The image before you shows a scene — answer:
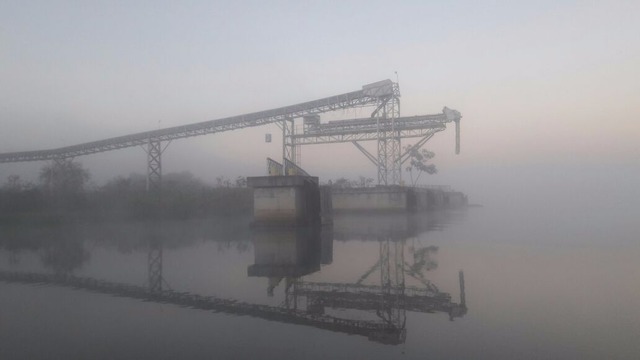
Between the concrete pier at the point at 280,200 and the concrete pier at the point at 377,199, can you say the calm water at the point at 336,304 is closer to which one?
the concrete pier at the point at 280,200

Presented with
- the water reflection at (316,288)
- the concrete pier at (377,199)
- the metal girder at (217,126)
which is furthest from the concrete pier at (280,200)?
the concrete pier at (377,199)

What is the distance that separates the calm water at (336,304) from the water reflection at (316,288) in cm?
4

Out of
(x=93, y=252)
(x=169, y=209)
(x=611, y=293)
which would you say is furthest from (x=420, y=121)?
(x=611, y=293)

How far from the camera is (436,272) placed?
11133 mm

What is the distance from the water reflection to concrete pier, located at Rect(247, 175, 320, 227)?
6711 millimetres

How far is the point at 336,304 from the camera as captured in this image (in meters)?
8.32

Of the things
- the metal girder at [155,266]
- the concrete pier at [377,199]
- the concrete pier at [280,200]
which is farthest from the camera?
the concrete pier at [377,199]

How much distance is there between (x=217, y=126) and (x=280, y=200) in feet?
49.6

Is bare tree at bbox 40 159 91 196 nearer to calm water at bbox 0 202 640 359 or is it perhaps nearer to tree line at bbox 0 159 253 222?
tree line at bbox 0 159 253 222

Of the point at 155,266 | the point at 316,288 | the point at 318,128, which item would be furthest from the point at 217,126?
the point at 316,288

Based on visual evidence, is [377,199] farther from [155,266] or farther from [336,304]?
[336,304]

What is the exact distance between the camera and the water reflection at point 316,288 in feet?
24.5

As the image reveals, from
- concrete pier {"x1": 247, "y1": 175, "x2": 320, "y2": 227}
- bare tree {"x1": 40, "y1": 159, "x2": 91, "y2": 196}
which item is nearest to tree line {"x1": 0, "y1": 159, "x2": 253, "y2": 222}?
bare tree {"x1": 40, "y1": 159, "x2": 91, "y2": 196}

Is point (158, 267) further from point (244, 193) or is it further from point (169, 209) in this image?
point (244, 193)
